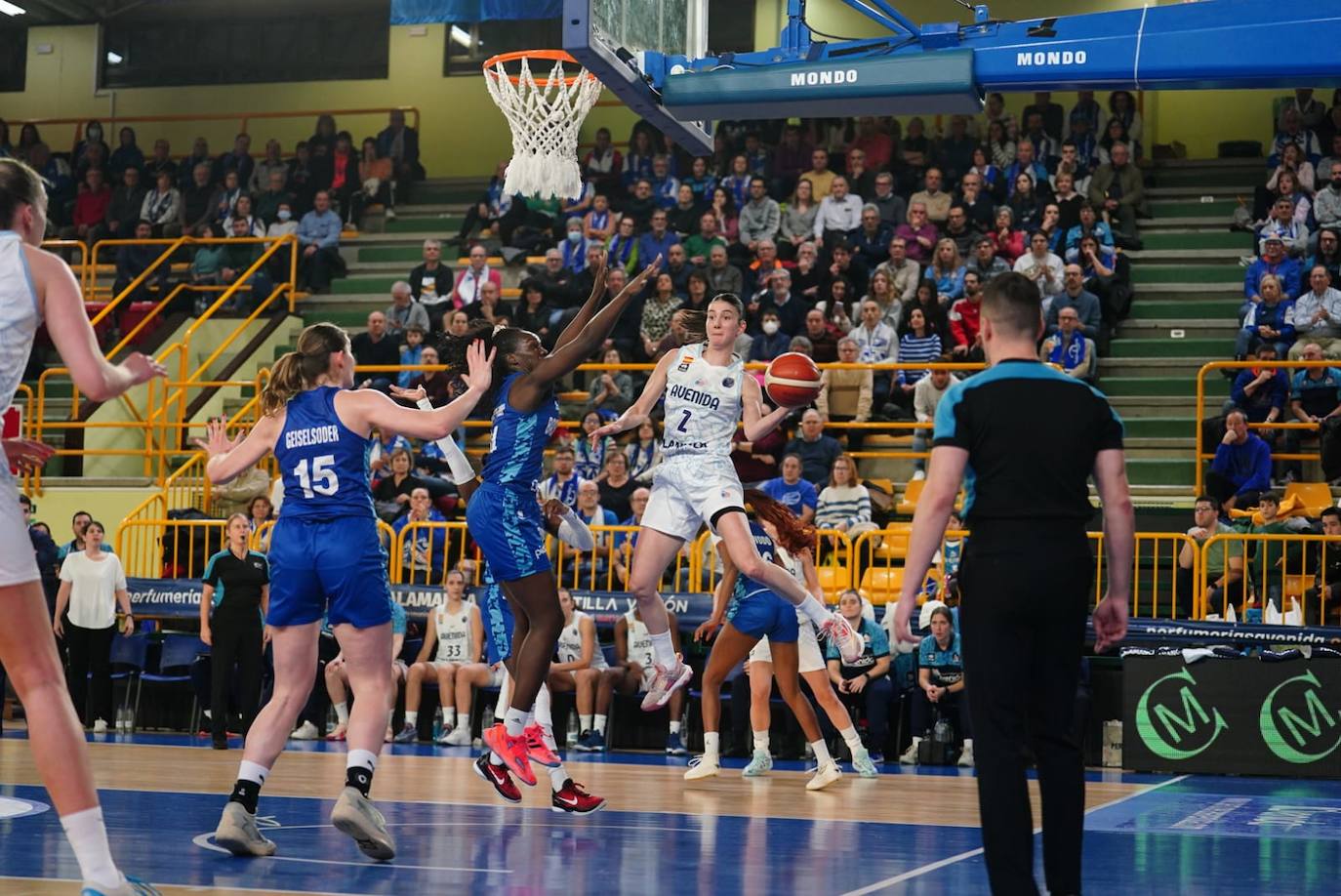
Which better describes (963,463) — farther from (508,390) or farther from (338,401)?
(508,390)

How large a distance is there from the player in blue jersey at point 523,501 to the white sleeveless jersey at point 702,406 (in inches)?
45.9

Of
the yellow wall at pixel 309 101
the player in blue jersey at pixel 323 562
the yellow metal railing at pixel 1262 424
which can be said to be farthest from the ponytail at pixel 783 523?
the yellow wall at pixel 309 101

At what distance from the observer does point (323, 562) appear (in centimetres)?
691

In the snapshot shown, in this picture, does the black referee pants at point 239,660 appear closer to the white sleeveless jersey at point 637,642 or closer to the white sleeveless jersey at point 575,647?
the white sleeveless jersey at point 575,647

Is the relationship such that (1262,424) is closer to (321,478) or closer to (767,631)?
(767,631)

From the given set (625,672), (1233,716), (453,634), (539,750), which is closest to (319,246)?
(453,634)

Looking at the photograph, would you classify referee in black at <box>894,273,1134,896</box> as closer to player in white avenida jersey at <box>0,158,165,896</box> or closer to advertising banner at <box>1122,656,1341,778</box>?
player in white avenida jersey at <box>0,158,165,896</box>

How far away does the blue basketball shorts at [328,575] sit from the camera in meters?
6.90

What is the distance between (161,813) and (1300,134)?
1694 centimetres

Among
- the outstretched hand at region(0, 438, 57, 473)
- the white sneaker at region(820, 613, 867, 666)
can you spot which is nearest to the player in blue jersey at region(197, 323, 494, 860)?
the outstretched hand at region(0, 438, 57, 473)

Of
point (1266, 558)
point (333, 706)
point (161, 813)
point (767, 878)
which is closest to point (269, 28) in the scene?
point (333, 706)

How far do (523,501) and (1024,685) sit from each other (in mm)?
4033

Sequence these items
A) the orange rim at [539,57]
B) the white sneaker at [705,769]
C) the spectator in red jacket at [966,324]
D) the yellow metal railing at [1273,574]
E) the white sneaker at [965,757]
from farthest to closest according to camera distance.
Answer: the spectator in red jacket at [966,324]
the yellow metal railing at [1273,574]
the white sneaker at [965,757]
the orange rim at [539,57]
the white sneaker at [705,769]

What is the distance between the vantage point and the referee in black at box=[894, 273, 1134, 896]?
5094 mm
